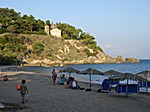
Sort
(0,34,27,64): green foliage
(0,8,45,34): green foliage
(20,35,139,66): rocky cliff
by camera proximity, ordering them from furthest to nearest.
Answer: (0,8,45,34): green foliage, (20,35,139,66): rocky cliff, (0,34,27,64): green foliage

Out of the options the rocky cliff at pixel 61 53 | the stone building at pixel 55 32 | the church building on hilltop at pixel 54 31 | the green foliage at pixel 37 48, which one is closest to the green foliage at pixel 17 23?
the church building on hilltop at pixel 54 31

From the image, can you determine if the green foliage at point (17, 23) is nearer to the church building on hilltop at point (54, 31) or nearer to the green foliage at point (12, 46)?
the church building on hilltop at point (54, 31)

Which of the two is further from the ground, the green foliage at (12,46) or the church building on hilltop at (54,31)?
the church building on hilltop at (54,31)

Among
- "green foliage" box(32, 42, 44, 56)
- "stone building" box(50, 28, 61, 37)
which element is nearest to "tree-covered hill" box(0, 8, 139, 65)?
"green foliage" box(32, 42, 44, 56)

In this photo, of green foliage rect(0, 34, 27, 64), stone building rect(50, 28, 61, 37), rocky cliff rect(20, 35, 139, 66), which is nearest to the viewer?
green foliage rect(0, 34, 27, 64)

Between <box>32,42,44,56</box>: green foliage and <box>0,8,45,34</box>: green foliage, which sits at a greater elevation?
<box>0,8,45,34</box>: green foliage

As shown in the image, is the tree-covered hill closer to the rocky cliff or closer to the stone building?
the rocky cliff

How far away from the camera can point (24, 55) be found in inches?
3374

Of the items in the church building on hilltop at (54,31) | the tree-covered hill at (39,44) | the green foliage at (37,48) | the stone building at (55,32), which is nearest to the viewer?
the tree-covered hill at (39,44)

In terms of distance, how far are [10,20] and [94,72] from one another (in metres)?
88.1

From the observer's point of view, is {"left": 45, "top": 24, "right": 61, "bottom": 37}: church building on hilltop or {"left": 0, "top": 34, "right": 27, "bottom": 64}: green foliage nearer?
{"left": 0, "top": 34, "right": 27, "bottom": 64}: green foliage

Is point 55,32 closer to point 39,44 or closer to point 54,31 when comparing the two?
point 54,31

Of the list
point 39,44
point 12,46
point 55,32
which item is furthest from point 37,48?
point 55,32

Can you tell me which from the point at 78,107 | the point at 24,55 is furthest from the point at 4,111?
the point at 24,55
